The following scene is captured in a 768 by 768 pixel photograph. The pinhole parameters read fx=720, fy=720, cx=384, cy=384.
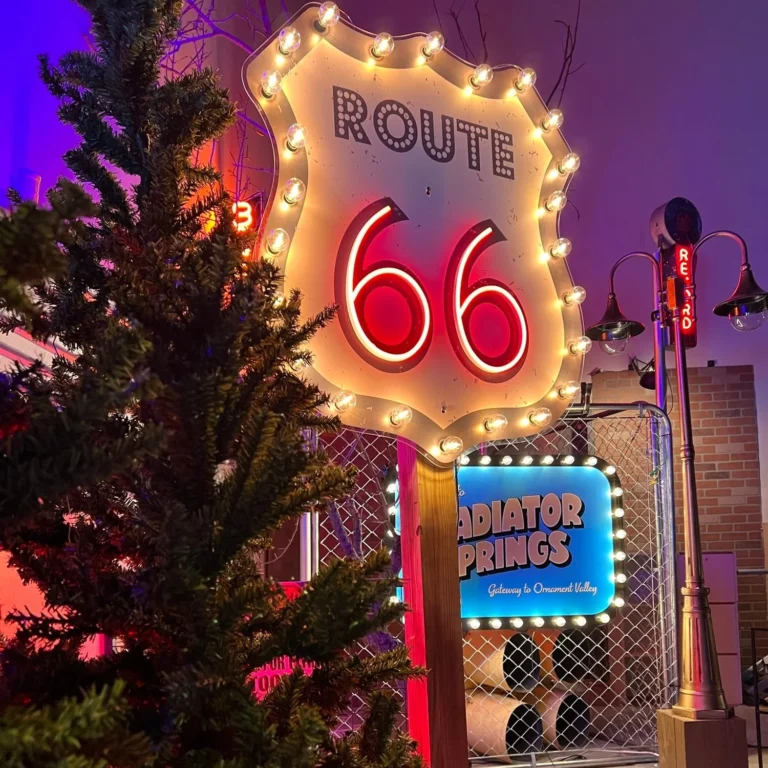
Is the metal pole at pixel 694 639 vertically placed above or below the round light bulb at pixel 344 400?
below

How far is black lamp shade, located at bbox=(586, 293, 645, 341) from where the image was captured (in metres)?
5.16

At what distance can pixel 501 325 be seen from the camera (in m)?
1.97

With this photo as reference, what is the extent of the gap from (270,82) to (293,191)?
258mm

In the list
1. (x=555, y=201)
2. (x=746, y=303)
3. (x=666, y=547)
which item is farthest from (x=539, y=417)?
(x=746, y=303)

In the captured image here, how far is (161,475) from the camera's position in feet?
3.34

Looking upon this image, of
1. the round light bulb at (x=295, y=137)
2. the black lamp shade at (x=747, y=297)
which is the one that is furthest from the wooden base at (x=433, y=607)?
the black lamp shade at (x=747, y=297)

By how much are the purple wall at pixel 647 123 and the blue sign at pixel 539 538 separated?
3.61 meters

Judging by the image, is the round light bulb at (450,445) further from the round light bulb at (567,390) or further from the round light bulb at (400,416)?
the round light bulb at (567,390)

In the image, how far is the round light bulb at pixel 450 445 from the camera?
179 cm

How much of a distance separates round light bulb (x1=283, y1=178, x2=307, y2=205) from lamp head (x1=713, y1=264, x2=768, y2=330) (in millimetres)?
3565

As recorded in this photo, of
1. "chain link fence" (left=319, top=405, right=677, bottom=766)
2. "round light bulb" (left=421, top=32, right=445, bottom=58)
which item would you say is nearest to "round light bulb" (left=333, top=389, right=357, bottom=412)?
"round light bulb" (left=421, top=32, right=445, bottom=58)

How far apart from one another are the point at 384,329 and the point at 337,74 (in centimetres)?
65

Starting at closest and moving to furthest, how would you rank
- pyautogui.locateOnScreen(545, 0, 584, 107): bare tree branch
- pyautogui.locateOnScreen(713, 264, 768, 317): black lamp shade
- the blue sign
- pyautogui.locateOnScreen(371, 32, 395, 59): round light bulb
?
pyautogui.locateOnScreen(371, 32, 395, 59): round light bulb
the blue sign
pyautogui.locateOnScreen(545, 0, 584, 107): bare tree branch
pyautogui.locateOnScreen(713, 264, 768, 317): black lamp shade

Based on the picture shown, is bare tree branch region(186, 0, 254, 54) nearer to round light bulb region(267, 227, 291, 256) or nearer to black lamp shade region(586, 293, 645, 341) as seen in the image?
round light bulb region(267, 227, 291, 256)
